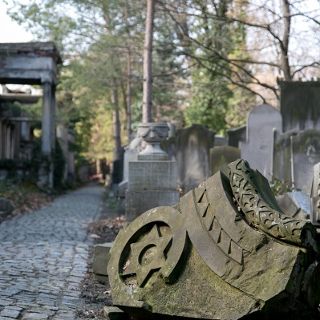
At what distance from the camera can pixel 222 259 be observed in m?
3.95

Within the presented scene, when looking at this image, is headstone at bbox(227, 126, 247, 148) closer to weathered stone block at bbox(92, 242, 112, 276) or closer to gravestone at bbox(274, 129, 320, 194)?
gravestone at bbox(274, 129, 320, 194)

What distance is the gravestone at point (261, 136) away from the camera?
1385cm

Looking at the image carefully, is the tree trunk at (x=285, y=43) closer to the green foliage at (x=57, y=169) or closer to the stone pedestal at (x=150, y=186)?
the stone pedestal at (x=150, y=186)

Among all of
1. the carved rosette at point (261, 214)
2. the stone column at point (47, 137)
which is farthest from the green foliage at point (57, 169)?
the carved rosette at point (261, 214)

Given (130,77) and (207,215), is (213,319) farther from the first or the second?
(130,77)

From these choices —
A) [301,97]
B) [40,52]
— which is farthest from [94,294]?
[40,52]

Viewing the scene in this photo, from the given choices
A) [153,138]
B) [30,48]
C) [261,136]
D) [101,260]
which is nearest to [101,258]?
[101,260]

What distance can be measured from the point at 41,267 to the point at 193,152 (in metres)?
9.44

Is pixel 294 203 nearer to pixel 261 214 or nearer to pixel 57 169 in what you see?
pixel 261 214

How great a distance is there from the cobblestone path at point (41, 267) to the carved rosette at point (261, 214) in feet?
5.90

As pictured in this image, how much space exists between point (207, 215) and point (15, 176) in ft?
64.6

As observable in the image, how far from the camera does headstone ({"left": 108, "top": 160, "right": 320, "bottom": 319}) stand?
12.2 feet

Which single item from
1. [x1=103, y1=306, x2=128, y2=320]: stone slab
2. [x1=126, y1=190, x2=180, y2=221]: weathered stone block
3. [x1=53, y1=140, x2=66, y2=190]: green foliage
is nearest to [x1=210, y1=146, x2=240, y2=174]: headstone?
[x1=126, y1=190, x2=180, y2=221]: weathered stone block

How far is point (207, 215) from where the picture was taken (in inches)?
164
